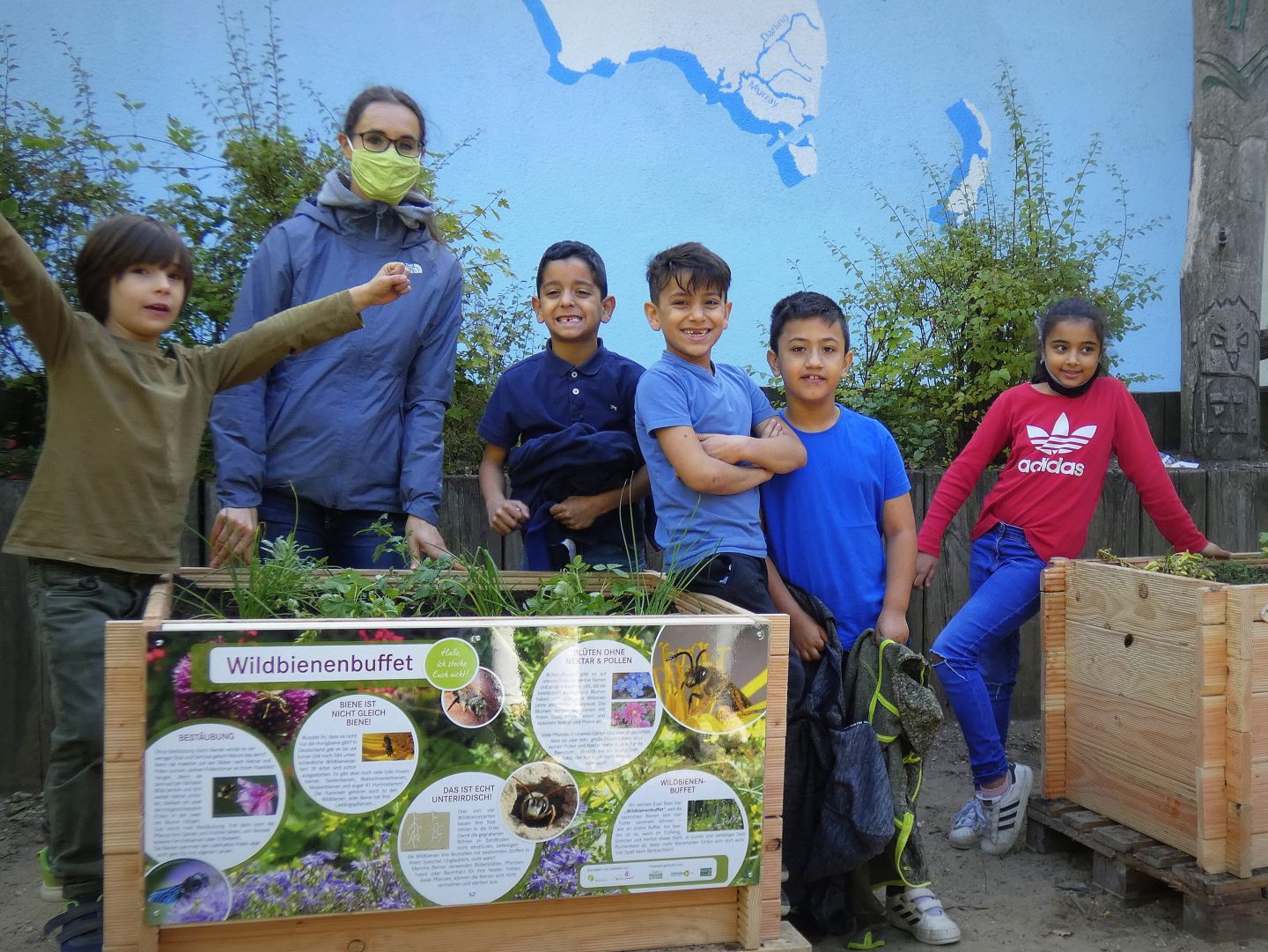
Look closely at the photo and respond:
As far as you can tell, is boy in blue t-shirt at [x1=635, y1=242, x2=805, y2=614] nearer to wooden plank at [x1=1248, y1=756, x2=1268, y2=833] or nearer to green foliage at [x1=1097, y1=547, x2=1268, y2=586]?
green foliage at [x1=1097, y1=547, x2=1268, y2=586]

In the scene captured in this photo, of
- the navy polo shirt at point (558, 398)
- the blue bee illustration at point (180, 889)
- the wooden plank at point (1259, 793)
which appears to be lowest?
the wooden plank at point (1259, 793)

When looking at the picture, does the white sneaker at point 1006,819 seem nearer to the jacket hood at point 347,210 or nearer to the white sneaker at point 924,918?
the white sneaker at point 924,918

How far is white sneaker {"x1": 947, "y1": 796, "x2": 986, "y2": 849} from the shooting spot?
3.24 m

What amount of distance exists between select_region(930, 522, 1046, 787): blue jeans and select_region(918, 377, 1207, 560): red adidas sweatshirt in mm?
82

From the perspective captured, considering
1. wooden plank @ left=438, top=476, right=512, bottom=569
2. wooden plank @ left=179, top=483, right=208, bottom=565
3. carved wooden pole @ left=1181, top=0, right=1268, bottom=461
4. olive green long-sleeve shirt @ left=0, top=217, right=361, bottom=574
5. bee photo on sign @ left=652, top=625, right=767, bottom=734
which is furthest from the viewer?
carved wooden pole @ left=1181, top=0, right=1268, bottom=461

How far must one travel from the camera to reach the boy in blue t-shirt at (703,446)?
2.49 metres

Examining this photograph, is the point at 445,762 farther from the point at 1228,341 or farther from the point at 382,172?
the point at 1228,341

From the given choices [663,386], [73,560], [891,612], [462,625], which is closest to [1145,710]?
[891,612]

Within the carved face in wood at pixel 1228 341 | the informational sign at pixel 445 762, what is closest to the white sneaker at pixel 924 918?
the informational sign at pixel 445 762

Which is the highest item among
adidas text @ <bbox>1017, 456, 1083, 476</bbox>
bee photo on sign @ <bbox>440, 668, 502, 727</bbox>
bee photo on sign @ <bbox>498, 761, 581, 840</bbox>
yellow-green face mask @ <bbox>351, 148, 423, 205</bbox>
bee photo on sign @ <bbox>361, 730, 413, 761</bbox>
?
yellow-green face mask @ <bbox>351, 148, 423, 205</bbox>

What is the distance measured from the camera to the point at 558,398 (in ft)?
9.48

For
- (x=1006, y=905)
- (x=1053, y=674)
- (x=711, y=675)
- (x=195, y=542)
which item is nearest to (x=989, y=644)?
(x=1053, y=674)

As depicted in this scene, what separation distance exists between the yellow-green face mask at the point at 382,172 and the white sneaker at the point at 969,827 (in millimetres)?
Result: 2540

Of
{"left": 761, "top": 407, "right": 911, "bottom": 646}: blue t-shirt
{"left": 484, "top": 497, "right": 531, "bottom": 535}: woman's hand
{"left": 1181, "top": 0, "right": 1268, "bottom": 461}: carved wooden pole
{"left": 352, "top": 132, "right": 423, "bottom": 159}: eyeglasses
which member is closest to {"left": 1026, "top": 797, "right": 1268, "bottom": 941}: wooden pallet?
{"left": 761, "top": 407, "right": 911, "bottom": 646}: blue t-shirt
